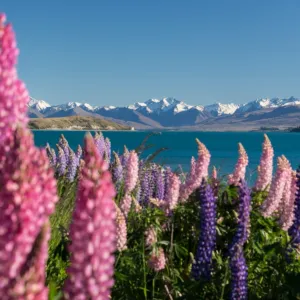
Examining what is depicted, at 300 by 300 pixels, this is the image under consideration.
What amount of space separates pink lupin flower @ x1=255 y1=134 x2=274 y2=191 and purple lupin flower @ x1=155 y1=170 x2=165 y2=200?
241cm

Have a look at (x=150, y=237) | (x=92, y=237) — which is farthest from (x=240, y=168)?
(x=92, y=237)

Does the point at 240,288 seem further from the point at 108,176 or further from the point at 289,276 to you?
the point at 108,176

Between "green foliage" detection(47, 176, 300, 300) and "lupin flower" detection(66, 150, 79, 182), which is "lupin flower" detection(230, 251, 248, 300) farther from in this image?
"lupin flower" detection(66, 150, 79, 182)

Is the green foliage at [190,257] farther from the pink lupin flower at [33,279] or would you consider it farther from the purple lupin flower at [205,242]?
the pink lupin flower at [33,279]

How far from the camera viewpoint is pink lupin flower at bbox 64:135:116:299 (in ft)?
4.97

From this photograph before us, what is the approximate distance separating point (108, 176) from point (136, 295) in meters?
3.80

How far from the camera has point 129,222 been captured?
6.33m

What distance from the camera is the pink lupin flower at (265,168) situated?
6.73 m

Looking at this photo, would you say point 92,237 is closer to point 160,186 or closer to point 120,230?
point 120,230

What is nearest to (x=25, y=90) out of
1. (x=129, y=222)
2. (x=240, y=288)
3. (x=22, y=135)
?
(x=22, y=135)

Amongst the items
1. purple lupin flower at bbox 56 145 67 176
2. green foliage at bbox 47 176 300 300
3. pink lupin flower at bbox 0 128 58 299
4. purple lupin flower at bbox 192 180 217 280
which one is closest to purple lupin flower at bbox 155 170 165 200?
green foliage at bbox 47 176 300 300

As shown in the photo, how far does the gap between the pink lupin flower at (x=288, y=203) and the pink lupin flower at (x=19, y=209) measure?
445 centimetres

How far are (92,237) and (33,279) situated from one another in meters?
0.23

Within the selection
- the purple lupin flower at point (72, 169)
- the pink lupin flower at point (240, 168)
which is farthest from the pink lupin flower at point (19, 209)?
the purple lupin flower at point (72, 169)
